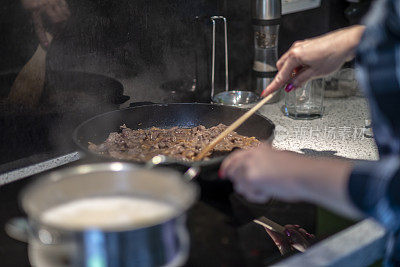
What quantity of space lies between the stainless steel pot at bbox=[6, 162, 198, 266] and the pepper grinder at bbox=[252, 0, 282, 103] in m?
1.14

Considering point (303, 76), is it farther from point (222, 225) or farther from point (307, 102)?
point (307, 102)

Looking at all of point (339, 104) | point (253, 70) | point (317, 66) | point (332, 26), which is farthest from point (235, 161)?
point (332, 26)

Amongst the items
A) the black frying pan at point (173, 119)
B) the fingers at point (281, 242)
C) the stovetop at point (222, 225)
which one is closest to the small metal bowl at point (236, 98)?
the black frying pan at point (173, 119)

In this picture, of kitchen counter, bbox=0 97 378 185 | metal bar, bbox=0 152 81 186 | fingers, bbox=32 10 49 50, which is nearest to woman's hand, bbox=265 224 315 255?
kitchen counter, bbox=0 97 378 185

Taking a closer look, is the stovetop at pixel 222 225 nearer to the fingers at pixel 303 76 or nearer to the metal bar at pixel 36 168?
the metal bar at pixel 36 168

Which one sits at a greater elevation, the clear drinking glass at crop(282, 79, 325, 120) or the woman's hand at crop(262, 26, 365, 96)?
the woman's hand at crop(262, 26, 365, 96)

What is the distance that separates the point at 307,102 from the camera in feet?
6.14

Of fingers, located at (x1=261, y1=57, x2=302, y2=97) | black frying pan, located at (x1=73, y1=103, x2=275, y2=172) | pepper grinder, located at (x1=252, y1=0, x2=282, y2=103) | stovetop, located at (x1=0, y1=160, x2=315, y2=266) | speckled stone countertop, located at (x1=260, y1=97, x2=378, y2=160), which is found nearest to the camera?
stovetop, located at (x1=0, y1=160, x2=315, y2=266)

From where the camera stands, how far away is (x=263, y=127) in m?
1.43

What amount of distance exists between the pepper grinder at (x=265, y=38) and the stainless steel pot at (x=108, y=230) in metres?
1.14

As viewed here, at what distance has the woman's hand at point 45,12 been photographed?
4.29 feet

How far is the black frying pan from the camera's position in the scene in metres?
1.44

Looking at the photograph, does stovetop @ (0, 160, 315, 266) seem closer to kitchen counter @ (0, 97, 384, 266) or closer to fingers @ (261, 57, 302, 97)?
kitchen counter @ (0, 97, 384, 266)

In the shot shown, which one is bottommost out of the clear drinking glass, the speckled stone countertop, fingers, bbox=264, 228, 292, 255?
fingers, bbox=264, 228, 292, 255
